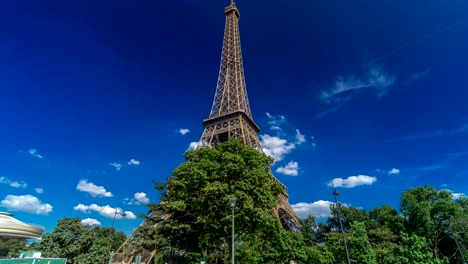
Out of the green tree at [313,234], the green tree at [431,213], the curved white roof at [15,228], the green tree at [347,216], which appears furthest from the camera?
the green tree at [347,216]

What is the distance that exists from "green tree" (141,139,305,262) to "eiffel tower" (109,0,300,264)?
28.1 ft

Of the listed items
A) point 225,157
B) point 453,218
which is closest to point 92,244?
point 225,157

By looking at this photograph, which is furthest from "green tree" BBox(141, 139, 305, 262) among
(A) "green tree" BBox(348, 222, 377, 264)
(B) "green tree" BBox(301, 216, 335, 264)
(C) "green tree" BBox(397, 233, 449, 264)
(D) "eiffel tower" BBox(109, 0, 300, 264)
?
(C) "green tree" BBox(397, 233, 449, 264)

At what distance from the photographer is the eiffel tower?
1475 inches

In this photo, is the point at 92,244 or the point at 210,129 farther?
the point at 210,129

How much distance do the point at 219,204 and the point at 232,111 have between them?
1014 inches

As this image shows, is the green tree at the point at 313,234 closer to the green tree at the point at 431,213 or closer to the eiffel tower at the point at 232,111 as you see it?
the eiffel tower at the point at 232,111

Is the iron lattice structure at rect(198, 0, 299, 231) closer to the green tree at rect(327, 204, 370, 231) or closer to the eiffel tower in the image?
the eiffel tower

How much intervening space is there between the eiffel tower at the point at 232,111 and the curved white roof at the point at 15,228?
11.5 meters

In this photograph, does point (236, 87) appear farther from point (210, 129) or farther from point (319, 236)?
point (319, 236)

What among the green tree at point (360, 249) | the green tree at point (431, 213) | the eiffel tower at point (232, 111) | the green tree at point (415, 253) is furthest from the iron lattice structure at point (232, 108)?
the green tree at point (431, 213)

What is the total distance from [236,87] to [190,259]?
35132mm

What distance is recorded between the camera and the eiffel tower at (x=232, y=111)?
3747 cm

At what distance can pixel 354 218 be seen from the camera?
37562 millimetres
